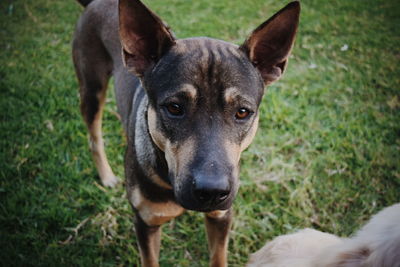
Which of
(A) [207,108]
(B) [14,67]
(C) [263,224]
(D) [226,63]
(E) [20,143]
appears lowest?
(C) [263,224]

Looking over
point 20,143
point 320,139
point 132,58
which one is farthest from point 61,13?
point 320,139

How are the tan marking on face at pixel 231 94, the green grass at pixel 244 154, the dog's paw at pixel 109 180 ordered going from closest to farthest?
1. the tan marking on face at pixel 231 94
2. the green grass at pixel 244 154
3. the dog's paw at pixel 109 180

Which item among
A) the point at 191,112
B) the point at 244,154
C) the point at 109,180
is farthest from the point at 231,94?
the point at 109,180

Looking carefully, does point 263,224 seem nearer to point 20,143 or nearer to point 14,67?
point 20,143

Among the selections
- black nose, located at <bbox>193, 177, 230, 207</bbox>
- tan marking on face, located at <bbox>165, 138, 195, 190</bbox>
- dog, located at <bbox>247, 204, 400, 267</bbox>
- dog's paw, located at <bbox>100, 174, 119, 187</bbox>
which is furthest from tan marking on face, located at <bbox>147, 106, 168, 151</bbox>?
dog's paw, located at <bbox>100, 174, 119, 187</bbox>

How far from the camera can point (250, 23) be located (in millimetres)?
7113

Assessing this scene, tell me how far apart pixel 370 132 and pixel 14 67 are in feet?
20.0

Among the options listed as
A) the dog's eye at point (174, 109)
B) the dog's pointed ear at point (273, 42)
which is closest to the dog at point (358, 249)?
the dog's eye at point (174, 109)

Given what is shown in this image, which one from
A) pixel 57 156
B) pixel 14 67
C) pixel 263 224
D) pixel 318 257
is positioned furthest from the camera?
pixel 14 67

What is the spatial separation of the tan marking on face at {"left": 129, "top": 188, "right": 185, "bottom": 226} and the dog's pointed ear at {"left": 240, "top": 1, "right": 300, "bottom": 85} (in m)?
1.35

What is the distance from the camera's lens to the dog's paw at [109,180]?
4230mm

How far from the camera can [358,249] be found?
1.63 m

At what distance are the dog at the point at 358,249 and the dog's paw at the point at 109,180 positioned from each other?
7.95 feet

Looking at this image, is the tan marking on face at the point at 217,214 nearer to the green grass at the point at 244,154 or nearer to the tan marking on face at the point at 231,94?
the green grass at the point at 244,154
